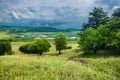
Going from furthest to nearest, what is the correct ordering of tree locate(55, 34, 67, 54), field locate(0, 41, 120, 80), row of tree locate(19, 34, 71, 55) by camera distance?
tree locate(55, 34, 67, 54) → row of tree locate(19, 34, 71, 55) → field locate(0, 41, 120, 80)

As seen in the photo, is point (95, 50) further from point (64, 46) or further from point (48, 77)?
point (48, 77)

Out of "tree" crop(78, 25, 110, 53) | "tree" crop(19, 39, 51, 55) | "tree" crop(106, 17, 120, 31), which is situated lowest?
"tree" crop(19, 39, 51, 55)

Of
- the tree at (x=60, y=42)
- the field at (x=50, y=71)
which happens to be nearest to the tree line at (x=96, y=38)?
the tree at (x=60, y=42)

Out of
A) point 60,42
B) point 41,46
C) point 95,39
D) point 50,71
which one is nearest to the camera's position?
point 50,71

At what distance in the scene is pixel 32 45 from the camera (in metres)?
79.9

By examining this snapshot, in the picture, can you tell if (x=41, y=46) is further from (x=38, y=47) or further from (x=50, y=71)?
(x=50, y=71)

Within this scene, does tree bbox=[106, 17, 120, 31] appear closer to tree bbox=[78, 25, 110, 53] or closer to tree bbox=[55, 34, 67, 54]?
tree bbox=[78, 25, 110, 53]

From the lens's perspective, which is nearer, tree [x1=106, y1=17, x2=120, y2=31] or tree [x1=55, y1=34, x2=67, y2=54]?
tree [x1=106, y1=17, x2=120, y2=31]

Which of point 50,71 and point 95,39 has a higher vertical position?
point 50,71

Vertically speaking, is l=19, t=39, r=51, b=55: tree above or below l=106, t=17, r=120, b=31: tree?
below

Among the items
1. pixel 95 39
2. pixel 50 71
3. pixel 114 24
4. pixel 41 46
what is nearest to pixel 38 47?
pixel 41 46

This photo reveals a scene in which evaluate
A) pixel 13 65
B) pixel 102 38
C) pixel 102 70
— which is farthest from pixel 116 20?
pixel 13 65

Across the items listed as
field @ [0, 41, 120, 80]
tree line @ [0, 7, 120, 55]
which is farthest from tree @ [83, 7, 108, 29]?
field @ [0, 41, 120, 80]

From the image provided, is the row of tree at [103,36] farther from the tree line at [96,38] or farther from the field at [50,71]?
the field at [50,71]
